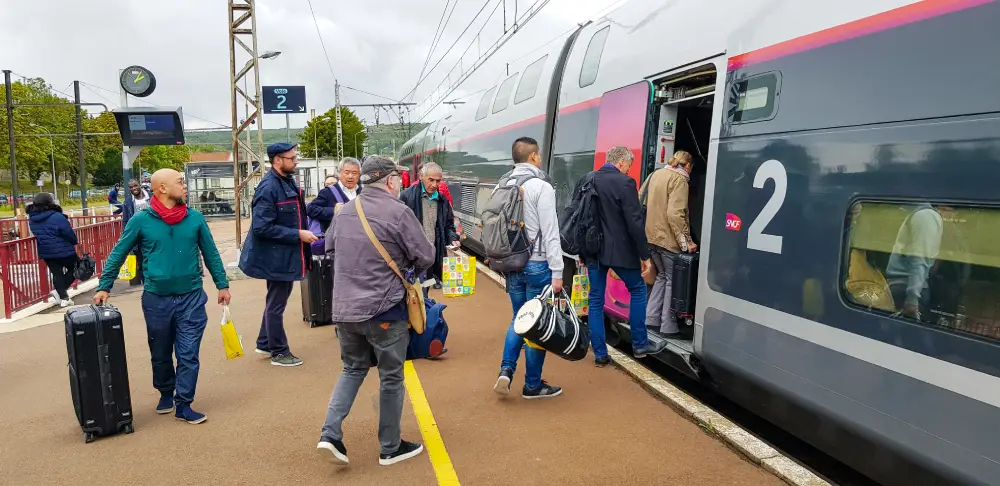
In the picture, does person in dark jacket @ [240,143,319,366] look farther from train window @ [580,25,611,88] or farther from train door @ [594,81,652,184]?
train window @ [580,25,611,88]

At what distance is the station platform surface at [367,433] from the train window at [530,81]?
4.10m

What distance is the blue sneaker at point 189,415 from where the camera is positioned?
455cm

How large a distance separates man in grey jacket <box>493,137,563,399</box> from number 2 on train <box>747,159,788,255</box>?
1.26 metres

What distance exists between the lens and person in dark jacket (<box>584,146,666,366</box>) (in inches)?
198

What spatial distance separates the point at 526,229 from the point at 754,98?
1.71 metres

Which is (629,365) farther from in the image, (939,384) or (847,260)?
(939,384)

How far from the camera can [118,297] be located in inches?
405

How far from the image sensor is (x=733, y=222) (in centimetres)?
414

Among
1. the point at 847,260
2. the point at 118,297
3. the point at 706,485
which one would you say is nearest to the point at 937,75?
the point at 847,260

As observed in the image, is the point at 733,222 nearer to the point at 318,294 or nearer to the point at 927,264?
the point at 927,264

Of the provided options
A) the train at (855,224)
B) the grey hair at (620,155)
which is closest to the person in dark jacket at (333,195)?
the grey hair at (620,155)

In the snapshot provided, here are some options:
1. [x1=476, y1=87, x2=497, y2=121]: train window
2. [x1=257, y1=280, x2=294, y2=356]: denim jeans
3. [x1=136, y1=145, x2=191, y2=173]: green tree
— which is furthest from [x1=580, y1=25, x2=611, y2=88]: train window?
[x1=136, y1=145, x2=191, y2=173]: green tree

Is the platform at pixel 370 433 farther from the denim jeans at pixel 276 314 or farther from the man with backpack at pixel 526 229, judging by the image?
the man with backpack at pixel 526 229

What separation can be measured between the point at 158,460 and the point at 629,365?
3504mm
